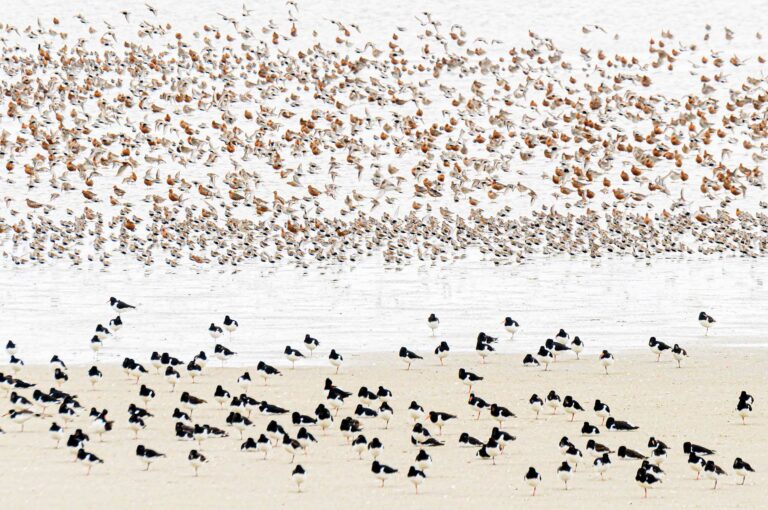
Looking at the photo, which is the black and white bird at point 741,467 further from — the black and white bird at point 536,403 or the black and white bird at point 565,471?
the black and white bird at point 536,403

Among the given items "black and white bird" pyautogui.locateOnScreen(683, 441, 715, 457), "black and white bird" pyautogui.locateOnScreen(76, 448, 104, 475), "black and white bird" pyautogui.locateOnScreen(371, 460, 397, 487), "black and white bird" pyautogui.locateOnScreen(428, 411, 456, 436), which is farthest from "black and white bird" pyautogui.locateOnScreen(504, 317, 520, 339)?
"black and white bird" pyautogui.locateOnScreen(76, 448, 104, 475)

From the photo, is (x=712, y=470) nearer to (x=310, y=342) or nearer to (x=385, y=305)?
(x=310, y=342)

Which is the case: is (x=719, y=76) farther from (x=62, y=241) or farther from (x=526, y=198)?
(x=62, y=241)

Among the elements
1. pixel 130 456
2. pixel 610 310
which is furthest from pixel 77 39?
pixel 130 456

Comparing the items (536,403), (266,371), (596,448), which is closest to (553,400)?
(536,403)

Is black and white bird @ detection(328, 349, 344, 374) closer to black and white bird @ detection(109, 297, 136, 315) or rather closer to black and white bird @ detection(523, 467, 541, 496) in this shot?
black and white bird @ detection(523, 467, 541, 496)
